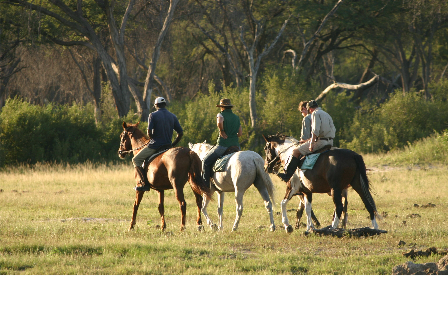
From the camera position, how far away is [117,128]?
100 ft

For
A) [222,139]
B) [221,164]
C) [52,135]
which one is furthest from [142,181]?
[52,135]

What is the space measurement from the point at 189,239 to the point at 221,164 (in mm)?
1881

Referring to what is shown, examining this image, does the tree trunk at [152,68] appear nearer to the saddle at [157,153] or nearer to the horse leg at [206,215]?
the saddle at [157,153]

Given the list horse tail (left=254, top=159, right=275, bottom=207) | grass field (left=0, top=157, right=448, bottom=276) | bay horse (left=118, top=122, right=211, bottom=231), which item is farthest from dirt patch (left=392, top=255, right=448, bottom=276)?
bay horse (left=118, top=122, right=211, bottom=231)

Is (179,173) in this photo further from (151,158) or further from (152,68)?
(152,68)

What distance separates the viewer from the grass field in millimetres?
7805

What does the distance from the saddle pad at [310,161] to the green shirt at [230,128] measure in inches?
60.6

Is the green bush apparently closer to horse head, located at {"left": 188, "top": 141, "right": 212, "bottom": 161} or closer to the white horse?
horse head, located at {"left": 188, "top": 141, "right": 212, "bottom": 161}

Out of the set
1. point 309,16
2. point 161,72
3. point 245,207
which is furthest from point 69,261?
point 161,72

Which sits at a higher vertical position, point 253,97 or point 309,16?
point 309,16

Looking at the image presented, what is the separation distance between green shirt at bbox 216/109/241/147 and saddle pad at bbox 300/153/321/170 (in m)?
1.54

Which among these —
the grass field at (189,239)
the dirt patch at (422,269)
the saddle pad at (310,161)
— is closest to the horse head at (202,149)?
the grass field at (189,239)
